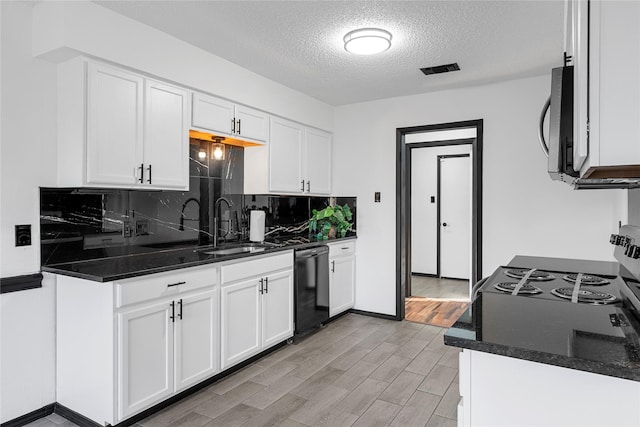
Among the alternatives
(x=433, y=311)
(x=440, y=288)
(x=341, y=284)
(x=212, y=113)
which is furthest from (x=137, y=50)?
(x=440, y=288)

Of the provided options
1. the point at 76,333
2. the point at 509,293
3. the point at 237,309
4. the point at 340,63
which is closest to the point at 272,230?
the point at 237,309

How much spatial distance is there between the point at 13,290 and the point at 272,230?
7.82 ft

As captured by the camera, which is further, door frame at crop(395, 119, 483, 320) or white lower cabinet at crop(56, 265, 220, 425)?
door frame at crop(395, 119, 483, 320)

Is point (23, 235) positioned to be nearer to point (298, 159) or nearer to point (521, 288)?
point (298, 159)

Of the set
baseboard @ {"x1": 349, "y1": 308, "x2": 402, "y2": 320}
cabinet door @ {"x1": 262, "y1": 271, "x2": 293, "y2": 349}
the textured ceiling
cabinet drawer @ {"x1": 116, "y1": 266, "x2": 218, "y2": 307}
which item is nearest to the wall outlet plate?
cabinet drawer @ {"x1": 116, "y1": 266, "x2": 218, "y2": 307}

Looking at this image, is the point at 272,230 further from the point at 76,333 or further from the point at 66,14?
the point at 66,14

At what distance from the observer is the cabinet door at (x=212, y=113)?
3010 mm

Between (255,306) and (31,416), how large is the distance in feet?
4.94

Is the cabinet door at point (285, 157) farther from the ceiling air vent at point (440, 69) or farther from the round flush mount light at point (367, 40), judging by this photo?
the ceiling air vent at point (440, 69)

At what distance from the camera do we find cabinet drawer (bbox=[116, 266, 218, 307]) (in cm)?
219

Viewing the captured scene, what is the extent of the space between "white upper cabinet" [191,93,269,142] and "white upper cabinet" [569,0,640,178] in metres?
2.63

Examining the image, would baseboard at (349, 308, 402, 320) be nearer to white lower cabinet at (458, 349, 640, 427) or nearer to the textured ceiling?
the textured ceiling

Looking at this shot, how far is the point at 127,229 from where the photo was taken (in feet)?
9.55

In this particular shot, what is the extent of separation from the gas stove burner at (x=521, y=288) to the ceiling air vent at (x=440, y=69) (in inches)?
85.5
